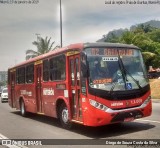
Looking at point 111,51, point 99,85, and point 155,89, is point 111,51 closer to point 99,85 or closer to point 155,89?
point 99,85

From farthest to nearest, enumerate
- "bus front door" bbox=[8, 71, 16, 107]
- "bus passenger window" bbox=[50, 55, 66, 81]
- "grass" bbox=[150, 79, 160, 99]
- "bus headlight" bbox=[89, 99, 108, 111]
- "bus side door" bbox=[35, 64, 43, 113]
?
"grass" bbox=[150, 79, 160, 99] < "bus front door" bbox=[8, 71, 16, 107] < "bus side door" bbox=[35, 64, 43, 113] < "bus passenger window" bbox=[50, 55, 66, 81] < "bus headlight" bbox=[89, 99, 108, 111]

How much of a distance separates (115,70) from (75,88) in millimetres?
1412

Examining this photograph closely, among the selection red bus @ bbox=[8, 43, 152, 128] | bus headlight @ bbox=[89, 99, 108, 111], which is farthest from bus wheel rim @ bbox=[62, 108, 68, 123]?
bus headlight @ bbox=[89, 99, 108, 111]

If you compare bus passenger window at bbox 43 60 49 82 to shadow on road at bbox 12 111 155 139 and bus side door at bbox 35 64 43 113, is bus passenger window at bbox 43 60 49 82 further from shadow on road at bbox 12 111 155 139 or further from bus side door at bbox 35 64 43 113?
shadow on road at bbox 12 111 155 139

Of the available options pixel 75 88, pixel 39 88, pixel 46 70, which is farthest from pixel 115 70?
pixel 39 88

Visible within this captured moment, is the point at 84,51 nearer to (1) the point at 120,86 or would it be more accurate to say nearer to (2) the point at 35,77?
(1) the point at 120,86

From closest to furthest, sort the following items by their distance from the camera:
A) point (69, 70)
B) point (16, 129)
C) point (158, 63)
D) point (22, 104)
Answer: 1. point (69, 70)
2. point (16, 129)
3. point (22, 104)
4. point (158, 63)

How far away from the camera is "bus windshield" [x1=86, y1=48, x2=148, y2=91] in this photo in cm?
977

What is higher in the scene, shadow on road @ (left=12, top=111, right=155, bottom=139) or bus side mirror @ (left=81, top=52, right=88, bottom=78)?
bus side mirror @ (left=81, top=52, right=88, bottom=78)

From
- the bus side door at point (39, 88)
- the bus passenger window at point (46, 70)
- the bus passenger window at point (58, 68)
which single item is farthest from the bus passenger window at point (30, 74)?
the bus passenger window at point (58, 68)

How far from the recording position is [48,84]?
42.4 ft

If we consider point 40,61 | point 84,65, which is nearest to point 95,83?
point 84,65

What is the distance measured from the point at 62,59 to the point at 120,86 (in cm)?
262

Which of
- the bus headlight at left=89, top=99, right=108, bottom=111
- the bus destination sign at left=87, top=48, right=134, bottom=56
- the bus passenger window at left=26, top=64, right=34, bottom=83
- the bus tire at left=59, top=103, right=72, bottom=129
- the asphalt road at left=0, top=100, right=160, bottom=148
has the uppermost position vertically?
the bus destination sign at left=87, top=48, right=134, bottom=56
